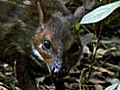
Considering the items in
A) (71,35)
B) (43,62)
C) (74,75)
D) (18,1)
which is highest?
(18,1)

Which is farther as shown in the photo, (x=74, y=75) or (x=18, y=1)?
(x=74, y=75)

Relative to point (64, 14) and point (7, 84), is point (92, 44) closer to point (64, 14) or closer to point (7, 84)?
point (64, 14)

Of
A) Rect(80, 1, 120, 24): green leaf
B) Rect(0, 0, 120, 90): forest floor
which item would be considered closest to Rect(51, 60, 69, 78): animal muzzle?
Rect(0, 0, 120, 90): forest floor

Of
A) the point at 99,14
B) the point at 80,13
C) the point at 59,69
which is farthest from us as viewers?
the point at 80,13

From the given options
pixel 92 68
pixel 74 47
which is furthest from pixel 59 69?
pixel 92 68

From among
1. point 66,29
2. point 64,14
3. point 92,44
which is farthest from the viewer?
point 92,44

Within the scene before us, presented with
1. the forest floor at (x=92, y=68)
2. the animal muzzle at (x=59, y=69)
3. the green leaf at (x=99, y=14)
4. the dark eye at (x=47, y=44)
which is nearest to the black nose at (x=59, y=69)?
the animal muzzle at (x=59, y=69)

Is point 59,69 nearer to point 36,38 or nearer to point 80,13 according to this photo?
point 36,38

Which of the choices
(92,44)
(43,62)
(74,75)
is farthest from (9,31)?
(92,44)
